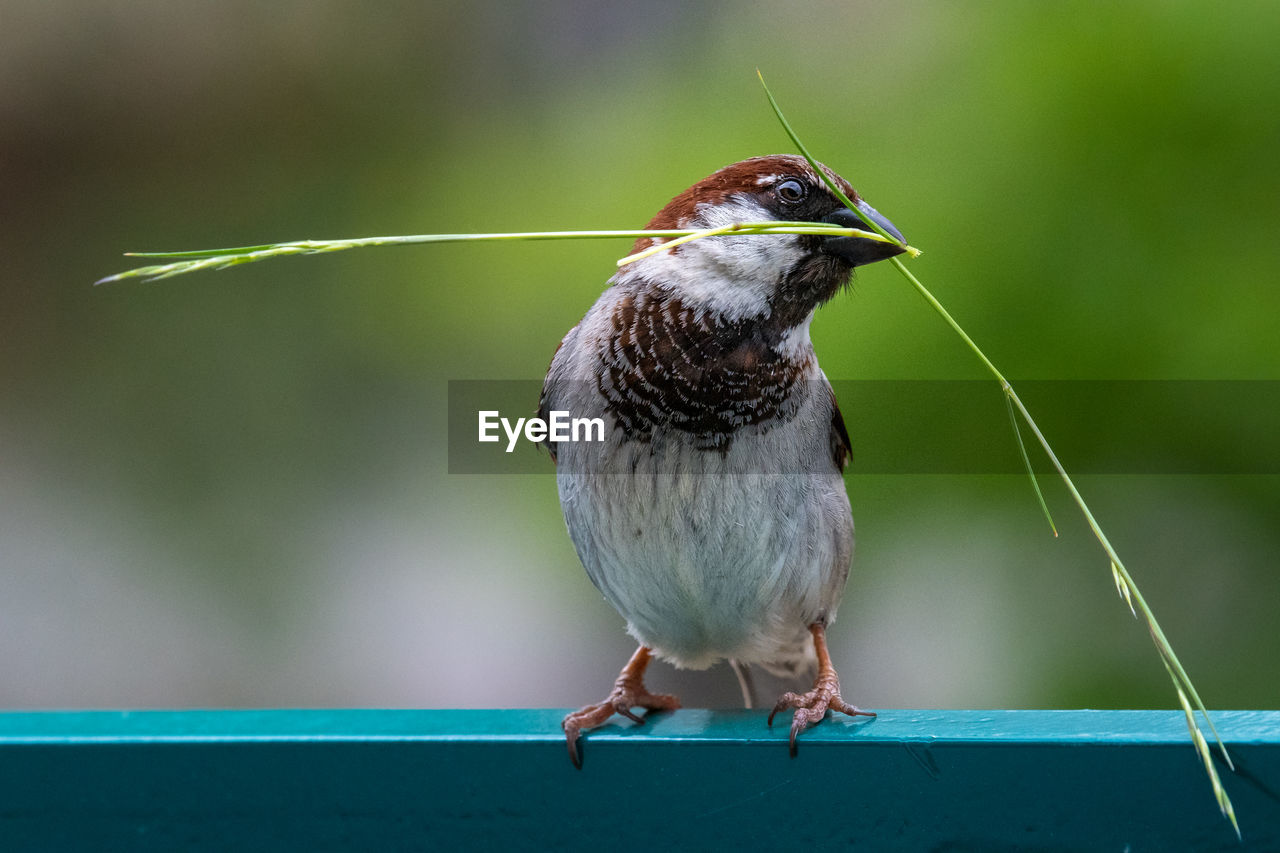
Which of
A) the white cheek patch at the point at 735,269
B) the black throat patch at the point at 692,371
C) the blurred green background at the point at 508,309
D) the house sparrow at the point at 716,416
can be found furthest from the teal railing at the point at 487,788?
the blurred green background at the point at 508,309

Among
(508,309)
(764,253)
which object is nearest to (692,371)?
(764,253)

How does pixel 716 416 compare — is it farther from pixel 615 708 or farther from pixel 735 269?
pixel 615 708

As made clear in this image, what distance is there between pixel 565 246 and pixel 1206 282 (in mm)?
1057

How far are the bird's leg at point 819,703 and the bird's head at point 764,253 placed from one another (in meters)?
0.46

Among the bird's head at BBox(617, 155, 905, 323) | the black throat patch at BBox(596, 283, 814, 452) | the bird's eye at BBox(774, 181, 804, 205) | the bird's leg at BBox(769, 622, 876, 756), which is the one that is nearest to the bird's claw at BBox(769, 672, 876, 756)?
the bird's leg at BBox(769, 622, 876, 756)

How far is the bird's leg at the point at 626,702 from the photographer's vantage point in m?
1.50

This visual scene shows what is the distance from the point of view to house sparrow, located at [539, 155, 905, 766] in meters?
1.60

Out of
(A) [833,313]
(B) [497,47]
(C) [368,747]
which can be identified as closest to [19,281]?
(B) [497,47]

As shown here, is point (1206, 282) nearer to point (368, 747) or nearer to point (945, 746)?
point (945, 746)

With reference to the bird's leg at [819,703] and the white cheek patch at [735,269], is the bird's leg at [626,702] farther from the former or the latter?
the white cheek patch at [735,269]

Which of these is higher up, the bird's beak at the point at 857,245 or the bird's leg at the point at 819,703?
the bird's beak at the point at 857,245

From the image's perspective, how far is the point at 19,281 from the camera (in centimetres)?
356

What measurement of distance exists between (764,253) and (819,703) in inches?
21.1

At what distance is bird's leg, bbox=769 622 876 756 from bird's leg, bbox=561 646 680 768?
0.60ft
